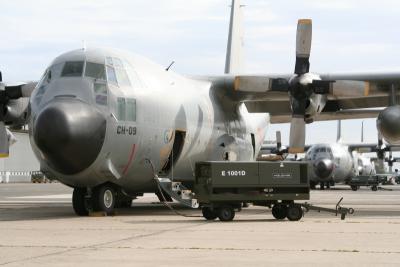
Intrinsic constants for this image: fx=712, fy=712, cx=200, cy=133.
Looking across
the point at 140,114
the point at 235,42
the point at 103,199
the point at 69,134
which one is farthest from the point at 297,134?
the point at 235,42

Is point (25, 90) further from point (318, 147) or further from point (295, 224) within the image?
point (318, 147)

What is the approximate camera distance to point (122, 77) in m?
18.2

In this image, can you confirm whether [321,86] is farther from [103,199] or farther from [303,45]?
[103,199]

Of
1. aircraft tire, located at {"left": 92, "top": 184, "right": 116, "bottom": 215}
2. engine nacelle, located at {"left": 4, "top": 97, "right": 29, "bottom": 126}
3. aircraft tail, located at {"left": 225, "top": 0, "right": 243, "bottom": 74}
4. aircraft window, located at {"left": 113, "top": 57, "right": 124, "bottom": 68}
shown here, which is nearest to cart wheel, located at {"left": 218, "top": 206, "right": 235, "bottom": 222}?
aircraft tire, located at {"left": 92, "top": 184, "right": 116, "bottom": 215}

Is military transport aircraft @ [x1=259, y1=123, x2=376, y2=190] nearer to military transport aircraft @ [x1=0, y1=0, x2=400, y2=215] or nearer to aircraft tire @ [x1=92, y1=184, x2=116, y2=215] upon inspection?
military transport aircraft @ [x1=0, y1=0, x2=400, y2=215]

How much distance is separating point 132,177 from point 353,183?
39.3 m

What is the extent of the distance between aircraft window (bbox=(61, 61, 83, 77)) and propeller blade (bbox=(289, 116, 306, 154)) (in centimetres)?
710

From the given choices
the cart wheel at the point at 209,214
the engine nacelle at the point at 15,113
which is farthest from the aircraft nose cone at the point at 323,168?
the cart wheel at the point at 209,214

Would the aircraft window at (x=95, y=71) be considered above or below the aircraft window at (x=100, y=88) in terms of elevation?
above

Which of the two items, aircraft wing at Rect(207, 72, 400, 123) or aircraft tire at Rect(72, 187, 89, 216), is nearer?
aircraft tire at Rect(72, 187, 89, 216)

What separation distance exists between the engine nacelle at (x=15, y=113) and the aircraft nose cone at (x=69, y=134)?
270 inches

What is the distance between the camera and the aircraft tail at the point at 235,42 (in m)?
28.7

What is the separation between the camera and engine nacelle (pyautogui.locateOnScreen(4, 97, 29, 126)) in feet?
75.7

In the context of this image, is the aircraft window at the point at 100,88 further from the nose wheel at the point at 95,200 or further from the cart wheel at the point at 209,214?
the cart wheel at the point at 209,214
